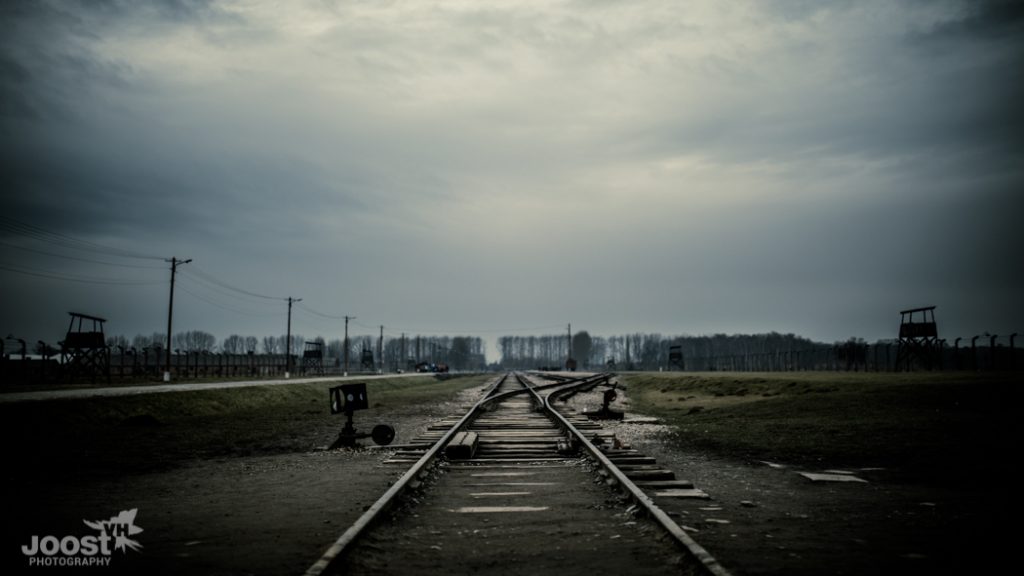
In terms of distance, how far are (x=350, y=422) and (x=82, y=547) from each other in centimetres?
748

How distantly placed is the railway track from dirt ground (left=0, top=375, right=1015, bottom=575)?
176 millimetres

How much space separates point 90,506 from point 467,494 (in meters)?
4.30

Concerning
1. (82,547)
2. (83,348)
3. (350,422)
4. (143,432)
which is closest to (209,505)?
(82,547)

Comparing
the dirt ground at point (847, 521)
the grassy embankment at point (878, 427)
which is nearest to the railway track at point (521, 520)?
the dirt ground at point (847, 521)

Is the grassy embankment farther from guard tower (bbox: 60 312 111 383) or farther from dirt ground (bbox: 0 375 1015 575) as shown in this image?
guard tower (bbox: 60 312 111 383)

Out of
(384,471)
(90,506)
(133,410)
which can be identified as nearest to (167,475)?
(90,506)

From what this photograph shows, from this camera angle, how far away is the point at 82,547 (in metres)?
5.73

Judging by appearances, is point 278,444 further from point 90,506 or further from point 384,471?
point 90,506

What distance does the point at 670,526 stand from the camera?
18.3ft

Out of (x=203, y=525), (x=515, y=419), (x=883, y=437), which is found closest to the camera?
(x=203, y=525)

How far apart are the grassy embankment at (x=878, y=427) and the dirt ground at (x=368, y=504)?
115 cm

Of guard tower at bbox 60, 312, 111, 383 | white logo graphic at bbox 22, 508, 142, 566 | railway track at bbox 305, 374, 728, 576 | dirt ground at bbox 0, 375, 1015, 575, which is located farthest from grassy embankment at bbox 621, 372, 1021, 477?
guard tower at bbox 60, 312, 111, 383

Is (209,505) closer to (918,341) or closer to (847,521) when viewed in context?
(847,521)

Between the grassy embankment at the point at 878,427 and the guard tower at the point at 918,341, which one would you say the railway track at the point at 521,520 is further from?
the guard tower at the point at 918,341
